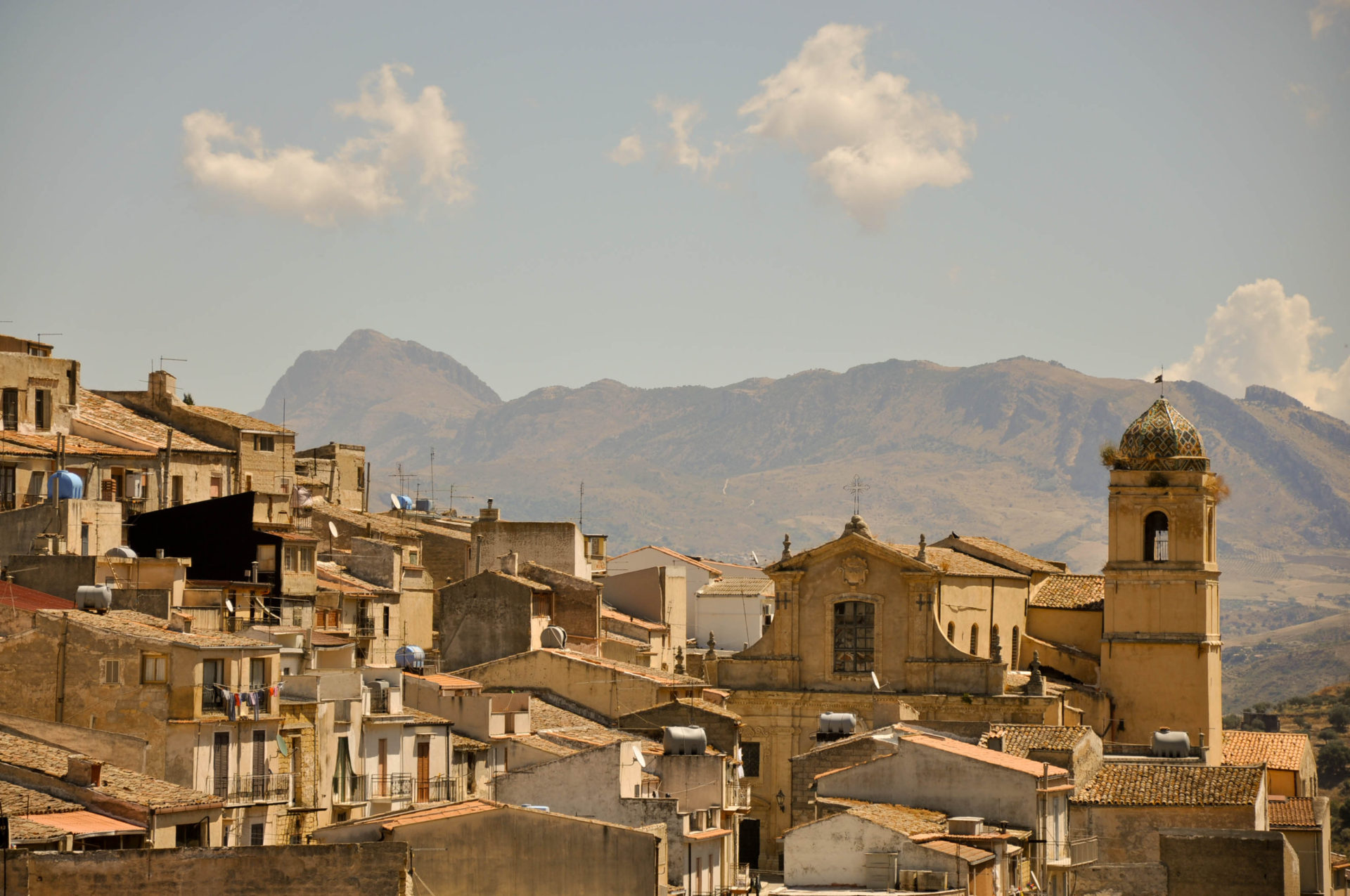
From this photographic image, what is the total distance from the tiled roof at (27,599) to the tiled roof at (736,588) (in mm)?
49638

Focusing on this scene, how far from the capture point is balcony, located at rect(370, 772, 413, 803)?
44.2 metres

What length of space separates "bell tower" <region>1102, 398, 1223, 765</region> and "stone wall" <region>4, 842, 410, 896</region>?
45867mm

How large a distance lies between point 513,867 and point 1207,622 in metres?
44.2

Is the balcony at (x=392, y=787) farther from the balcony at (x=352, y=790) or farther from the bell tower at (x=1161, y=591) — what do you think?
the bell tower at (x=1161, y=591)

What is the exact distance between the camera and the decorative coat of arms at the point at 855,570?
228ft

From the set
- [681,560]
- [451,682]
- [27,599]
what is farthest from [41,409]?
[681,560]

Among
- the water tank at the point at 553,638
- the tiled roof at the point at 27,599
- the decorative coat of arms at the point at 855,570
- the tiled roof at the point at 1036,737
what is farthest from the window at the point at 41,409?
the tiled roof at the point at 1036,737

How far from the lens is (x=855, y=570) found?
69562mm

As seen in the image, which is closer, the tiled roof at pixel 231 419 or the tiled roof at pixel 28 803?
the tiled roof at pixel 28 803

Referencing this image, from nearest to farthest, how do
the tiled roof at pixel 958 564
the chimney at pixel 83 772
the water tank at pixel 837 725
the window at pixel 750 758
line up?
A: the chimney at pixel 83 772, the water tank at pixel 837 725, the window at pixel 750 758, the tiled roof at pixel 958 564

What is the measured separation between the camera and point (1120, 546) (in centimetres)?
7531

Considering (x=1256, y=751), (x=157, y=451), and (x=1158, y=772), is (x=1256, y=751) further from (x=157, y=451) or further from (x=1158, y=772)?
(x=157, y=451)

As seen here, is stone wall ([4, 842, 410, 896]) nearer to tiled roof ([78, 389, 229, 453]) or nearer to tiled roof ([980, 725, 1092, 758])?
tiled roof ([980, 725, 1092, 758])

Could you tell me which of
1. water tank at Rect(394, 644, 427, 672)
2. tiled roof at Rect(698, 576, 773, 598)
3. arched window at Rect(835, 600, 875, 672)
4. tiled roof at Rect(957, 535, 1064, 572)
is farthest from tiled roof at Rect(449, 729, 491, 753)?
tiled roof at Rect(698, 576, 773, 598)
